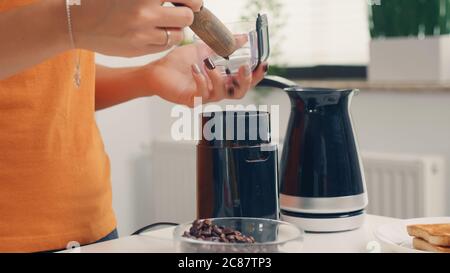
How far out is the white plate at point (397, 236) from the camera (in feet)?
2.93

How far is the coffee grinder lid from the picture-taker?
102 centimetres

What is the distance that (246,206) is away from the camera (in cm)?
101

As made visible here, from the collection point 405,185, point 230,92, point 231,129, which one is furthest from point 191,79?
point 405,185

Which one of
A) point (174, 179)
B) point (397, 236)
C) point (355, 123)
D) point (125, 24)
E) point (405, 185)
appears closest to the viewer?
point (125, 24)

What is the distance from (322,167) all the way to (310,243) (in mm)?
124

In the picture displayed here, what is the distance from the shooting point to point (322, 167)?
1075 mm

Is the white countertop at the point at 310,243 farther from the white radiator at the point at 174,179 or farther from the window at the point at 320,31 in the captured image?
the white radiator at the point at 174,179

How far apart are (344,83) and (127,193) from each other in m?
0.91

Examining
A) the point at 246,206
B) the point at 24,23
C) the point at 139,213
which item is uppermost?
the point at 24,23

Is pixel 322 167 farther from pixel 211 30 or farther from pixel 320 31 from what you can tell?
pixel 320 31

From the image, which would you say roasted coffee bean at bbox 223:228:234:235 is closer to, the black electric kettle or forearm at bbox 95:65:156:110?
the black electric kettle
